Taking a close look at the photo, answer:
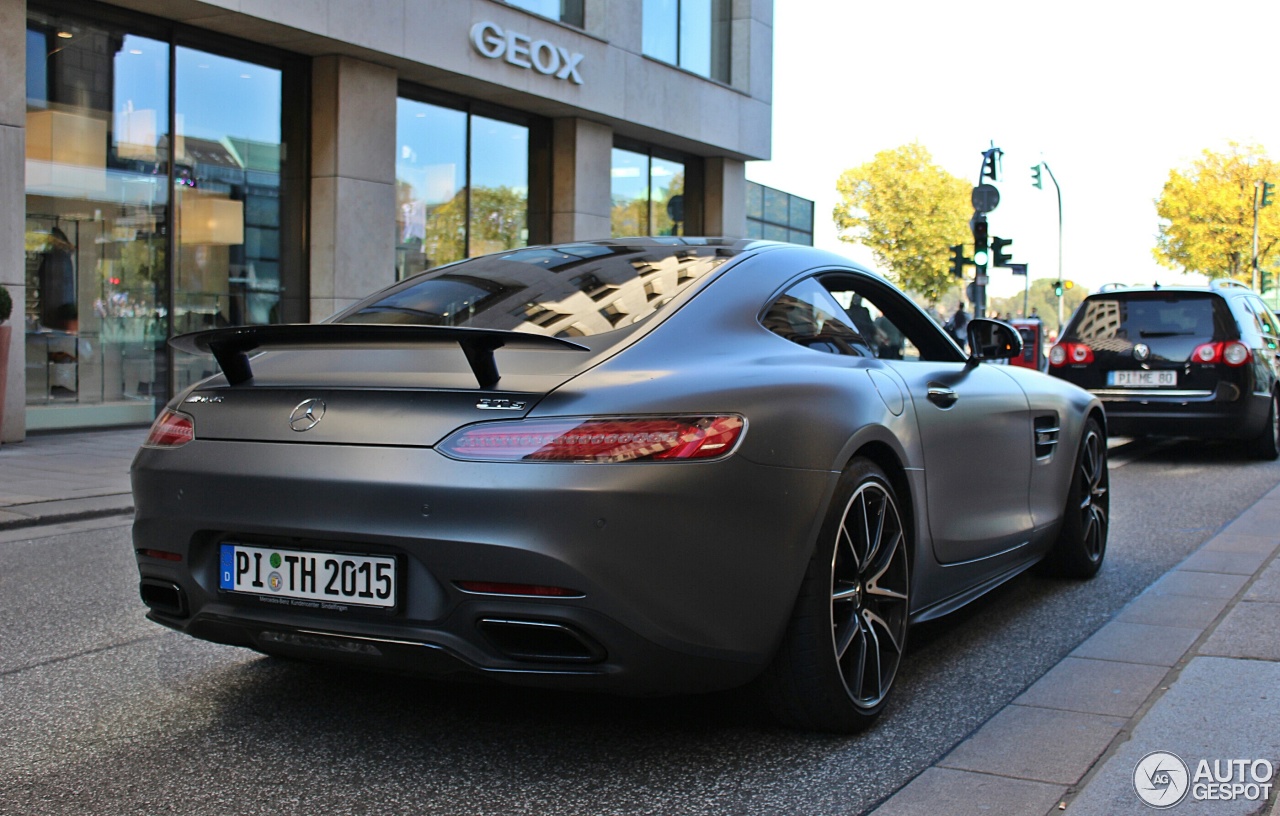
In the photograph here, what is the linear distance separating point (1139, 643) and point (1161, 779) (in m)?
1.44

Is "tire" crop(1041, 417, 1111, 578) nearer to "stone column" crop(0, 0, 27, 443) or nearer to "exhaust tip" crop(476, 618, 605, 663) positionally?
"exhaust tip" crop(476, 618, 605, 663)

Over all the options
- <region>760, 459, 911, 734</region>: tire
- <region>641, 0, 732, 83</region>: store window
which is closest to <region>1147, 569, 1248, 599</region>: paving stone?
<region>760, 459, 911, 734</region>: tire

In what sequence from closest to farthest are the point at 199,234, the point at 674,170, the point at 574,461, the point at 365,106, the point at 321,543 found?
the point at 574,461 → the point at 321,543 → the point at 199,234 → the point at 365,106 → the point at 674,170

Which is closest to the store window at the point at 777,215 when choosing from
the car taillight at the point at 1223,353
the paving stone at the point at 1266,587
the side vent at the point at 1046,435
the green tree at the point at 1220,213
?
the car taillight at the point at 1223,353

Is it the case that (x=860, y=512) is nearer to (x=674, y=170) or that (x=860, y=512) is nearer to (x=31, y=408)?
(x=31, y=408)

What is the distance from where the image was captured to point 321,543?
9.89 feet

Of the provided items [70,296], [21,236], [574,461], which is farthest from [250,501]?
[70,296]

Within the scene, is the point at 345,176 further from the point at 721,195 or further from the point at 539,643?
the point at 539,643

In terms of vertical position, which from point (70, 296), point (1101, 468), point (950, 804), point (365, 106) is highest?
point (365, 106)

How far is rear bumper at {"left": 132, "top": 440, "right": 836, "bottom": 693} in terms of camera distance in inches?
111

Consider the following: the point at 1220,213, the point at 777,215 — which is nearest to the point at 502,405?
the point at 777,215

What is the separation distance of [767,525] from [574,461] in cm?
53

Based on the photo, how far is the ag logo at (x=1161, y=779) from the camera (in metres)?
2.92

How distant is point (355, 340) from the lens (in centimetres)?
321
